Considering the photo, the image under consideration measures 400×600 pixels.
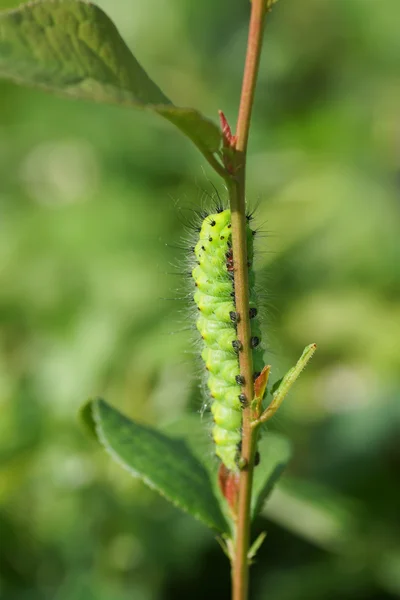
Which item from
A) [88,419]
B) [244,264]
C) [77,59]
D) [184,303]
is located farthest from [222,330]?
[184,303]

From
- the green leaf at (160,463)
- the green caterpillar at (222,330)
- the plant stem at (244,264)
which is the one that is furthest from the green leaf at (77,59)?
the green leaf at (160,463)

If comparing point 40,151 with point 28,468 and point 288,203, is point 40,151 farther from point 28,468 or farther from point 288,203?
point 28,468

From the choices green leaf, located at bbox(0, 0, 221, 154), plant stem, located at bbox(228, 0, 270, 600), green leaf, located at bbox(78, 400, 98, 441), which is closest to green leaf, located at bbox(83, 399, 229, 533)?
green leaf, located at bbox(78, 400, 98, 441)

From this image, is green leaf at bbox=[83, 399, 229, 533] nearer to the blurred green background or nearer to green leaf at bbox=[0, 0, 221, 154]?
the blurred green background

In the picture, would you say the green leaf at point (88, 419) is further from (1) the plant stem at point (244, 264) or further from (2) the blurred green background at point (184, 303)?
(1) the plant stem at point (244, 264)

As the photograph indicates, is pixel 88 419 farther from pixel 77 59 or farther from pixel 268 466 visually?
pixel 77 59

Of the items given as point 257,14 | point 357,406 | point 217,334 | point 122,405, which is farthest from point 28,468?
point 257,14
